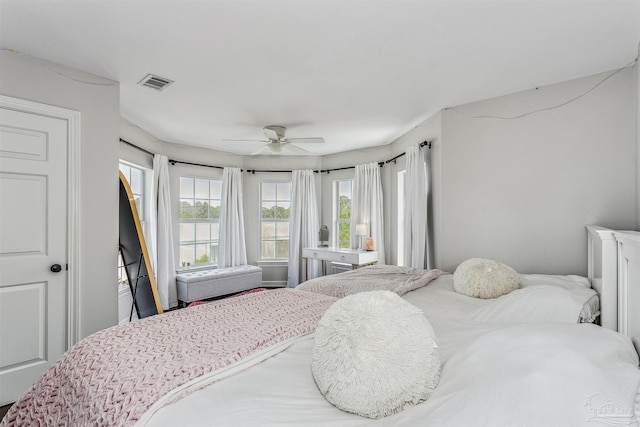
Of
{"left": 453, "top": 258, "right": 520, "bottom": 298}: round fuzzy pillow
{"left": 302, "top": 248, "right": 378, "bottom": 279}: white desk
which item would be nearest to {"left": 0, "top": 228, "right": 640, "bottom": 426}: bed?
{"left": 453, "top": 258, "right": 520, "bottom": 298}: round fuzzy pillow

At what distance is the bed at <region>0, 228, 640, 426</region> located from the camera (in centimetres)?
75

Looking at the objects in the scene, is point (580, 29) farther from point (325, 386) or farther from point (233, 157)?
point (233, 157)

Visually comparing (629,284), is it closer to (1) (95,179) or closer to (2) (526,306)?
(2) (526,306)

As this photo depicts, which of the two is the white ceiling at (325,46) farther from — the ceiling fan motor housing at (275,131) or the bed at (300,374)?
the bed at (300,374)

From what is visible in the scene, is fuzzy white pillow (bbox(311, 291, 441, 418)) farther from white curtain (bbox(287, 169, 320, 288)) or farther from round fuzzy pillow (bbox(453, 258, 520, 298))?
white curtain (bbox(287, 169, 320, 288))

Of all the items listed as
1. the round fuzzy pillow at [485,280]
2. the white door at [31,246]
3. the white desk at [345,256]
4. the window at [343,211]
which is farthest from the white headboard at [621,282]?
the window at [343,211]

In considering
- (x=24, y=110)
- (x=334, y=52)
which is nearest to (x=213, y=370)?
(x=334, y=52)

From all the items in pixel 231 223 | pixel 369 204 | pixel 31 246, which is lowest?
pixel 31 246

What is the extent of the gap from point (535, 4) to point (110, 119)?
309cm

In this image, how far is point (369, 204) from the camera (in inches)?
196

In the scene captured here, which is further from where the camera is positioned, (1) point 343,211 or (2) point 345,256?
(1) point 343,211

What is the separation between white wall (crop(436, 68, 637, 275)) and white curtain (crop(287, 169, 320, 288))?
266 cm

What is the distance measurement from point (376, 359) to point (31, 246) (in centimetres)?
265

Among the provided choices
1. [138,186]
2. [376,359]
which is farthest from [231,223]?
[376,359]
